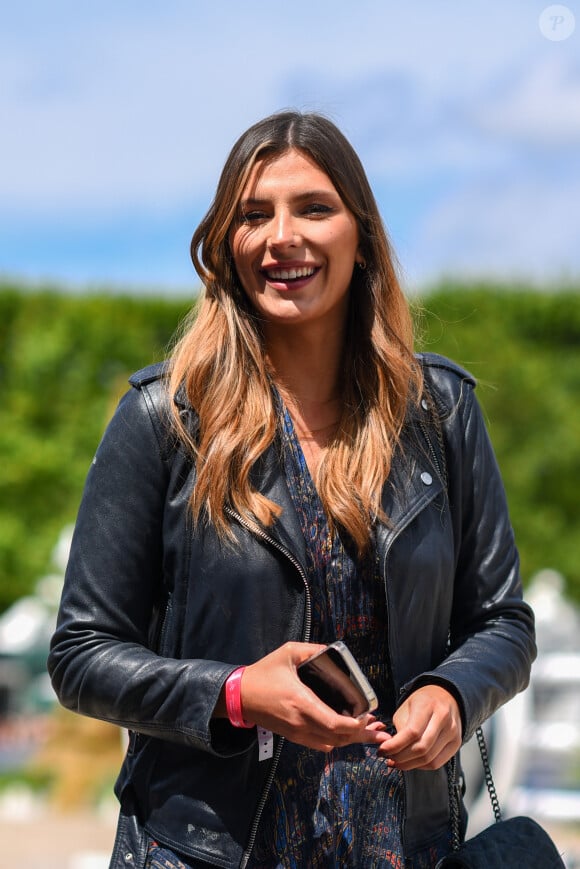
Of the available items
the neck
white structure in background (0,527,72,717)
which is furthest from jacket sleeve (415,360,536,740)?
white structure in background (0,527,72,717)

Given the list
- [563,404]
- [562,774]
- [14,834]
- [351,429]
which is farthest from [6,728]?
[351,429]

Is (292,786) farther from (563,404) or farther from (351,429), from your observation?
(563,404)

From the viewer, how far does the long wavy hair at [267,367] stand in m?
2.18

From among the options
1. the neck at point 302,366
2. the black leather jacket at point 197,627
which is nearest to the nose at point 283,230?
the neck at point 302,366

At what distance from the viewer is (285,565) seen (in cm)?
211

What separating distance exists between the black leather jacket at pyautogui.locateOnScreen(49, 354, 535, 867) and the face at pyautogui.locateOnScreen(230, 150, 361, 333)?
10.3 inches

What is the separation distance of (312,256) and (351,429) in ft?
1.10

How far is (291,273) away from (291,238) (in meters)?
0.07

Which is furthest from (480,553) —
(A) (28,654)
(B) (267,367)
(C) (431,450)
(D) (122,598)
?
(A) (28,654)

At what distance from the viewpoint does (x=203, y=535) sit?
83.8 inches

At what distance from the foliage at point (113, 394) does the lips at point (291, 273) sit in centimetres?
975

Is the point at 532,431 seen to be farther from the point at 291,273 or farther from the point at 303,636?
the point at 303,636

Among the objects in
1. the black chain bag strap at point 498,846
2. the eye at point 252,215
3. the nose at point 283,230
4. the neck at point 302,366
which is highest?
the eye at point 252,215

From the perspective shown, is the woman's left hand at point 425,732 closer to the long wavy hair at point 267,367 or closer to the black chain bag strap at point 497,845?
the black chain bag strap at point 497,845
